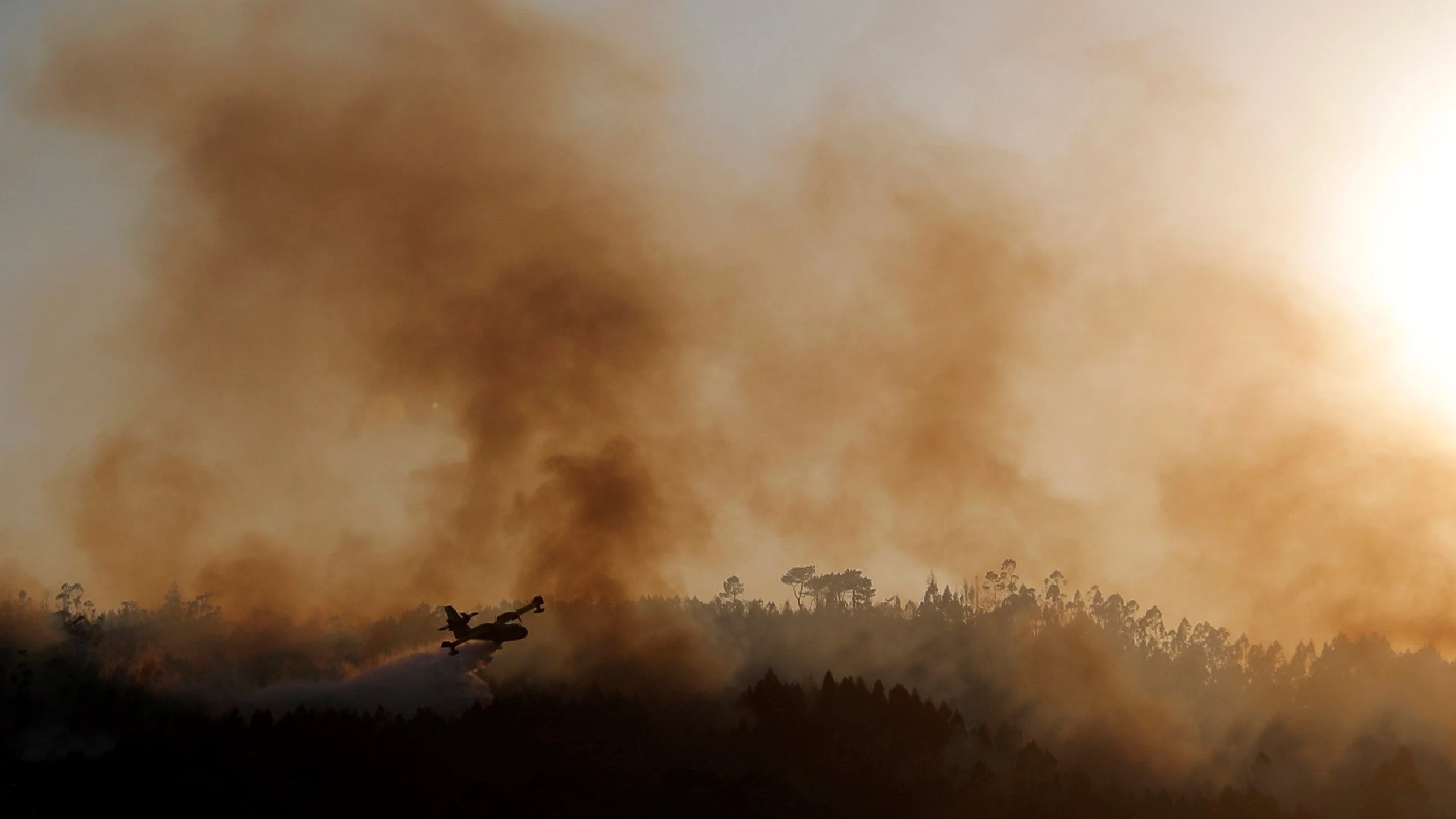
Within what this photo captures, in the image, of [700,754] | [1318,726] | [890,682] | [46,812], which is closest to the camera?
[46,812]

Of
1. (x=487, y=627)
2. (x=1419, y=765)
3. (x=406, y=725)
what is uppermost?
(x=487, y=627)

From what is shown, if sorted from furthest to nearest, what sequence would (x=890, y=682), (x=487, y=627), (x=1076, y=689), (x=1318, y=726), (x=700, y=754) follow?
1. (x=1318, y=726)
2. (x=1076, y=689)
3. (x=890, y=682)
4. (x=700, y=754)
5. (x=487, y=627)

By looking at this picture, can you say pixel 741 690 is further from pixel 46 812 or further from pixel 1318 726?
pixel 1318 726

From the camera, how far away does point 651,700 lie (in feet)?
391

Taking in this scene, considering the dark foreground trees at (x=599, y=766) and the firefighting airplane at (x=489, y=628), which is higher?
the firefighting airplane at (x=489, y=628)

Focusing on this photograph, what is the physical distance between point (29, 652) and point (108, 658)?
11.7 m

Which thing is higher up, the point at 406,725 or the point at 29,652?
the point at 29,652

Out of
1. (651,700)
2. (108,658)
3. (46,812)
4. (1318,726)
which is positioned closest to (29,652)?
(108,658)

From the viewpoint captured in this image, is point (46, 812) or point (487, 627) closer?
point (46, 812)

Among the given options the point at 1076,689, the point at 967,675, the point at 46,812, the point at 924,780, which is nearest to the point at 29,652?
the point at 46,812

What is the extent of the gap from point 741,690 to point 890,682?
102ft

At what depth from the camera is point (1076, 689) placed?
6358 inches

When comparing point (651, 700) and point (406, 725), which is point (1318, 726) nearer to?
point (651, 700)

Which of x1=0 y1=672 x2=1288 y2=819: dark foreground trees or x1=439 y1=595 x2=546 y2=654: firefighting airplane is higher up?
x1=439 y1=595 x2=546 y2=654: firefighting airplane
